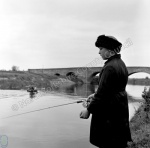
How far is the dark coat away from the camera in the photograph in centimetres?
288

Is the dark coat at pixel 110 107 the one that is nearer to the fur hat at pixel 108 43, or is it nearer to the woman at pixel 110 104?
the woman at pixel 110 104

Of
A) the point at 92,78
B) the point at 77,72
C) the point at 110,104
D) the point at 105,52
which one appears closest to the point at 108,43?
the point at 105,52

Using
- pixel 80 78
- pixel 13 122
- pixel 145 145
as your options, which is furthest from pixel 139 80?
pixel 145 145

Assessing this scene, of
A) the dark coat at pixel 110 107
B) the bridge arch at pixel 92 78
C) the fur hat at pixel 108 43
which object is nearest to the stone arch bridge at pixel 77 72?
the bridge arch at pixel 92 78

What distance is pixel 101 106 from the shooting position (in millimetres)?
2896

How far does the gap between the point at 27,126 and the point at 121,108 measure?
11277 millimetres

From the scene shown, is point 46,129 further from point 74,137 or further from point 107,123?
point 107,123

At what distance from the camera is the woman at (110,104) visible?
2.88 meters

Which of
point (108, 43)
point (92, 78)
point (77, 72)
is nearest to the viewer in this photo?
point (108, 43)

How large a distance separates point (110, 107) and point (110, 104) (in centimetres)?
4

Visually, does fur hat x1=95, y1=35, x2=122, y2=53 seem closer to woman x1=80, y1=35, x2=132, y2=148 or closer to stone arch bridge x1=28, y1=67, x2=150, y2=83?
woman x1=80, y1=35, x2=132, y2=148

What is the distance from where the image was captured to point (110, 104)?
9.64 ft

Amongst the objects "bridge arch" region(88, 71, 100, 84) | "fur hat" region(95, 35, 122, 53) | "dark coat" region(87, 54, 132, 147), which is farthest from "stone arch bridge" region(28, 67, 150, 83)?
"dark coat" region(87, 54, 132, 147)

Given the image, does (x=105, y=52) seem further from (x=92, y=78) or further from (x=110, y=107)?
(x=92, y=78)
